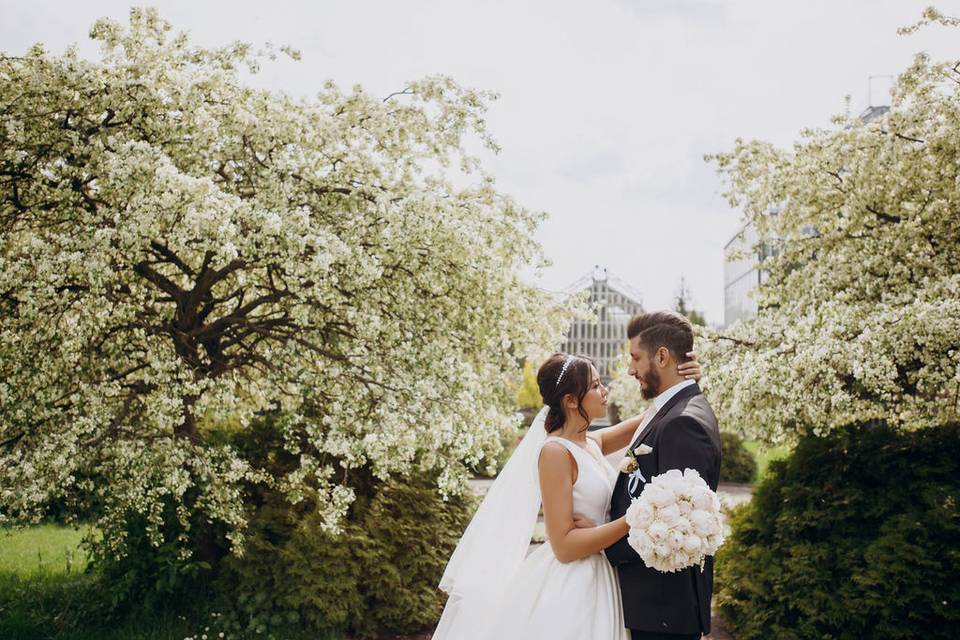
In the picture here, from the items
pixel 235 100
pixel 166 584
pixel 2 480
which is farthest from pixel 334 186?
pixel 166 584

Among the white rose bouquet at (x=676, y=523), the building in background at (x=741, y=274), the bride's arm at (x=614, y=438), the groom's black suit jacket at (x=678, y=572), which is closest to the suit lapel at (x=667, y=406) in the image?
the groom's black suit jacket at (x=678, y=572)

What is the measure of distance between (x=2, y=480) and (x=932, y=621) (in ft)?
22.1

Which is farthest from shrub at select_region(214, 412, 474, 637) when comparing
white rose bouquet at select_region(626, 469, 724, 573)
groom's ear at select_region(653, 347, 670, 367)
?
white rose bouquet at select_region(626, 469, 724, 573)

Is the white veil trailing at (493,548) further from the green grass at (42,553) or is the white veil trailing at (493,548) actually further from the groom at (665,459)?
the green grass at (42,553)

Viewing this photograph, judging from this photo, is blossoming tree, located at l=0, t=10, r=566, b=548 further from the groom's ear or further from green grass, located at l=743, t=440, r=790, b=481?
the groom's ear

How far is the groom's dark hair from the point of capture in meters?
3.48

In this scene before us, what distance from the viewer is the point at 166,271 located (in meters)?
7.77

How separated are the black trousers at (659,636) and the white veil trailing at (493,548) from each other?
0.70m

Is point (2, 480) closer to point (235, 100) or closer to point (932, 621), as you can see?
point (235, 100)

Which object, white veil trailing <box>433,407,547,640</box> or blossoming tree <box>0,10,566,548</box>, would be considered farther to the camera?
blossoming tree <box>0,10,566,548</box>

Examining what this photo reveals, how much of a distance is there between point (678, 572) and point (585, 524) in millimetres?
490

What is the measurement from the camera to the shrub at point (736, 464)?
70.5 ft

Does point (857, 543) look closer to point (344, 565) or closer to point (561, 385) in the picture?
point (561, 385)

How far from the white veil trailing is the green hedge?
3448 millimetres
